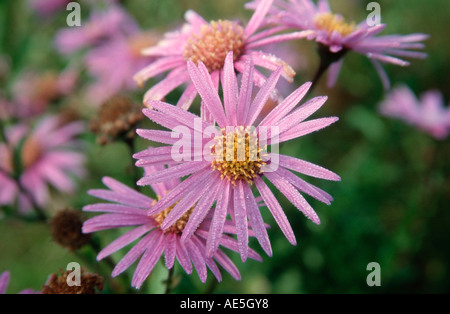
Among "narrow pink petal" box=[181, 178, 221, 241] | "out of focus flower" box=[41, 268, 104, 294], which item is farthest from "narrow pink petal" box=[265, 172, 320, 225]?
→ "out of focus flower" box=[41, 268, 104, 294]

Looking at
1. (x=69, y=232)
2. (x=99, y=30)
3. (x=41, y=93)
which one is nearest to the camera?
(x=69, y=232)

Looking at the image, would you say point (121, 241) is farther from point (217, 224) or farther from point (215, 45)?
point (215, 45)

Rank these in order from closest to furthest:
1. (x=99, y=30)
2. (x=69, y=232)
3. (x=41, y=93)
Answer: (x=69, y=232), (x=41, y=93), (x=99, y=30)

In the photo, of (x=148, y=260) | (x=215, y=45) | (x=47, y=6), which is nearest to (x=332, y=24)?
(x=215, y=45)

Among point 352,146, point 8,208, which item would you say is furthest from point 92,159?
point 352,146

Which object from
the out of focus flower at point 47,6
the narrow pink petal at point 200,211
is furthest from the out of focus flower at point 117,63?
the narrow pink petal at point 200,211

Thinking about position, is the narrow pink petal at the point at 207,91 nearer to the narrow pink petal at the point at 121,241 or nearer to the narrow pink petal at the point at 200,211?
the narrow pink petal at the point at 200,211
